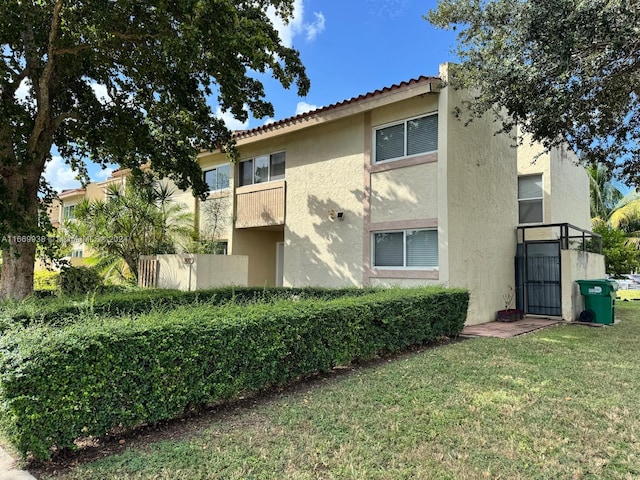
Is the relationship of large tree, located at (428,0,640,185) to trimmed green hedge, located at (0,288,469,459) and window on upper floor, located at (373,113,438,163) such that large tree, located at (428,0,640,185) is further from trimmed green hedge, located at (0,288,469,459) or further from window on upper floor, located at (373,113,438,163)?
trimmed green hedge, located at (0,288,469,459)

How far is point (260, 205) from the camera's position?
53.4 feet

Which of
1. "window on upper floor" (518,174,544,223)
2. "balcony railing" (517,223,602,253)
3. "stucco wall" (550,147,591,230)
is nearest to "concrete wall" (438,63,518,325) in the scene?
"balcony railing" (517,223,602,253)

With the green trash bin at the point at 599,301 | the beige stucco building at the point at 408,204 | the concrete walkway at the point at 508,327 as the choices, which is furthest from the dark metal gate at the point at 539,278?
the green trash bin at the point at 599,301

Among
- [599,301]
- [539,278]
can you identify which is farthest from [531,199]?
[599,301]

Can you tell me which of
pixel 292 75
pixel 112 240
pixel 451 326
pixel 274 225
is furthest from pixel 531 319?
pixel 112 240

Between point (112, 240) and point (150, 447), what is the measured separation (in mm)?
13546

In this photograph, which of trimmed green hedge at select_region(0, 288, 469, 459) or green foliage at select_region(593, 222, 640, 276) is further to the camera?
green foliage at select_region(593, 222, 640, 276)

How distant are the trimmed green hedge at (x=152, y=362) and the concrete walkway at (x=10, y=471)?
0.57ft

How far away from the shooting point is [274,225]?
52.4 ft

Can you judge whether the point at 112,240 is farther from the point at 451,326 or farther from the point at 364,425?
the point at 364,425

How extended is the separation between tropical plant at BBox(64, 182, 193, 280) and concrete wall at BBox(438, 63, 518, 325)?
10.7 m

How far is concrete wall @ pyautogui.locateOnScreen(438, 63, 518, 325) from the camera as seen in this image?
37.0ft

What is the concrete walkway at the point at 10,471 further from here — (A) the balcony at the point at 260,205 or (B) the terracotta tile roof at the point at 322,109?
(A) the balcony at the point at 260,205

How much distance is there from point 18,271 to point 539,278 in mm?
15104
